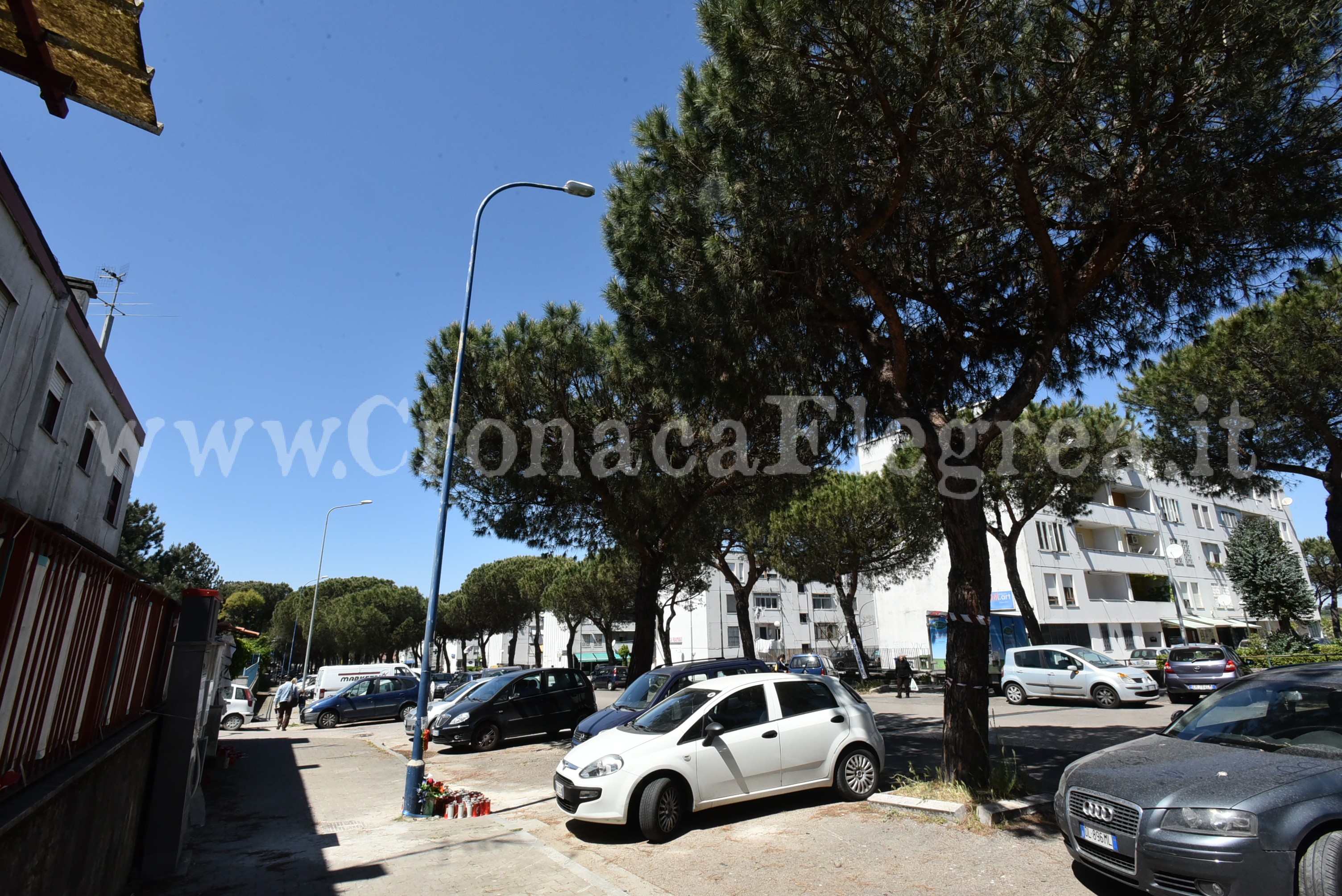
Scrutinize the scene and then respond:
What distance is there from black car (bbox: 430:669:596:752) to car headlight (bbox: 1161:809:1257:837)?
12.9 meters

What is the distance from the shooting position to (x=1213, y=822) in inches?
162

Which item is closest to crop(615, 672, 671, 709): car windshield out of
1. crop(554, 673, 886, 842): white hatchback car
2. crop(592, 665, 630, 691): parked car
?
crop(554, 673, 886, 842): white hatchback car

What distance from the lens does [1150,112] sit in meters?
7.58

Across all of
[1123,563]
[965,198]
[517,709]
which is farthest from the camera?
[1123,563]

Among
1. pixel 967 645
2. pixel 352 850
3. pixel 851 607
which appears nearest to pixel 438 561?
pixel 352 850

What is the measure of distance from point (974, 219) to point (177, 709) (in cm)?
1065

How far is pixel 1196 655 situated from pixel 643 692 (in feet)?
49.1

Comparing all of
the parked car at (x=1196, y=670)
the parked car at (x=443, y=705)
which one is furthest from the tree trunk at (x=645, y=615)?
the parked car at (x=1196, y=670)

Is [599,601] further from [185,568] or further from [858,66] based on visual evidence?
[858,66]

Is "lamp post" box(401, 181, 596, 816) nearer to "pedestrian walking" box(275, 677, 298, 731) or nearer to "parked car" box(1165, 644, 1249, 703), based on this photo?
"pedestrian walking" box(275, 677, 298, 731)

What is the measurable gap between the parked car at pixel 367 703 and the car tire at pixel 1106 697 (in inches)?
785

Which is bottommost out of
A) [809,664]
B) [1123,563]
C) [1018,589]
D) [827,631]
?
[809,664]

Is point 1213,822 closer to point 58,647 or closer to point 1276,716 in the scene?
point 1276,716

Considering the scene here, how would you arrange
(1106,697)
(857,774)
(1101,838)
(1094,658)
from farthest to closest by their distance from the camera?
1. (1094,658)
2. (1106,697)
3. (857,774)
4. (1101,838)
